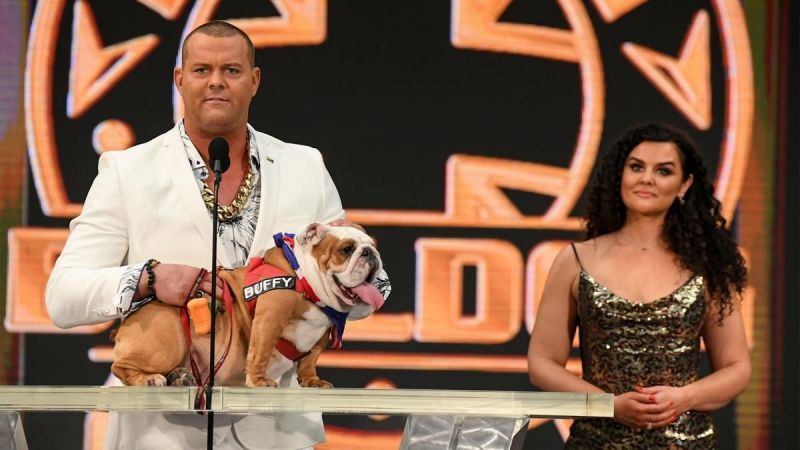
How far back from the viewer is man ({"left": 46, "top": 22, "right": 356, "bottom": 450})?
8.04 ft

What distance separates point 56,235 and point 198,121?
2170 millimetres

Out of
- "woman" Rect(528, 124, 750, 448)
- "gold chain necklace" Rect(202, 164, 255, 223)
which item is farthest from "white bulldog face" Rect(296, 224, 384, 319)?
"woman" Rect(528, 124, 750, 448)

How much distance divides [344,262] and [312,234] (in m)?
0.10

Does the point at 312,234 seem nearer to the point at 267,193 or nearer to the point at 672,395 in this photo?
the point at 267,193

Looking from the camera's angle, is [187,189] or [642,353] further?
[642,353]

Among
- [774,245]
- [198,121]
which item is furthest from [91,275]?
[774,245]

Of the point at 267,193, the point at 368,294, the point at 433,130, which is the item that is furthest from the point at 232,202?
the point at 433,130

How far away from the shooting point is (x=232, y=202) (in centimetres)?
254

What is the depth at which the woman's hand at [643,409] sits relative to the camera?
2.79m

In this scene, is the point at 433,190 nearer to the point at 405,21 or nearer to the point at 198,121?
the point at 405,21

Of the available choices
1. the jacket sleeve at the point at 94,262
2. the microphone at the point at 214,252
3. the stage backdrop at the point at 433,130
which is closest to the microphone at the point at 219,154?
the microphone at the point at 214,252

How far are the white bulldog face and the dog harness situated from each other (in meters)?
0.04

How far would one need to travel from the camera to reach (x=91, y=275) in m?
2.40

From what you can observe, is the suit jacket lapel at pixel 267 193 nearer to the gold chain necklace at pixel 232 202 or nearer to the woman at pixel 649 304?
the gold chain necklace at pixel 232 202
